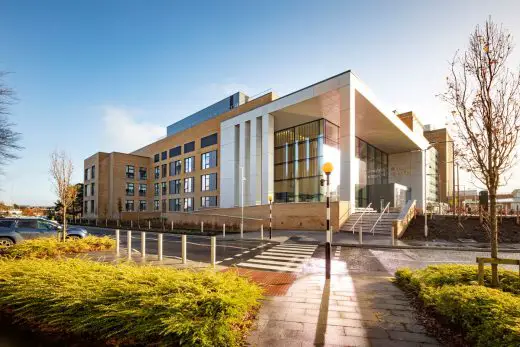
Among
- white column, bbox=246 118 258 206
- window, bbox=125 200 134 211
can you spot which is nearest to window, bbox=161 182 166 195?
window, bbox=125 200 134 211

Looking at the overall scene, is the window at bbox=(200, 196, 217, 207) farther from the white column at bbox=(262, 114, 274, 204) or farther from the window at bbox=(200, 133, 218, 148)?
the white column at bbox=(262, 114, 274, 204)

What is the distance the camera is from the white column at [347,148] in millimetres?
23859

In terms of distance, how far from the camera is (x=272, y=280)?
766 centimetres

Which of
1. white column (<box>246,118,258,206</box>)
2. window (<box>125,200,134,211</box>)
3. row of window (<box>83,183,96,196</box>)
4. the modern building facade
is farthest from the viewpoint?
row of window (<box>83,183,96,196</box>)

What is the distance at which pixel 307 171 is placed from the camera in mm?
31875

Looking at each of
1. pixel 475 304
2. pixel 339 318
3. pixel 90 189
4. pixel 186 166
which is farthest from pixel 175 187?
pixel 475 304

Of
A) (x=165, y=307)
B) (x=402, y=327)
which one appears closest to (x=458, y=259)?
(x=402, y=327)

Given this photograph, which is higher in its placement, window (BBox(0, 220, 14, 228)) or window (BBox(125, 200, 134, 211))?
window (BBox(0, 220, 14, 228))

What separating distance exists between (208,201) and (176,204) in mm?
11411

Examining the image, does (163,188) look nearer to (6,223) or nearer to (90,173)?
(90,173)

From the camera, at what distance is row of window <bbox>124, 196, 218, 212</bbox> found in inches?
1682

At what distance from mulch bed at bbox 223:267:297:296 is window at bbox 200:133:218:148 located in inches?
1349

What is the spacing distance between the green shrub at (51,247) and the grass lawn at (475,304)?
448 inches

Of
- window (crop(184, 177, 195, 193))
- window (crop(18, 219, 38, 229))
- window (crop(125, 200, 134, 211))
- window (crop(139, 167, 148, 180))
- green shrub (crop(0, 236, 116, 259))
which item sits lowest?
window (crop(125, 200, 134, 211))
